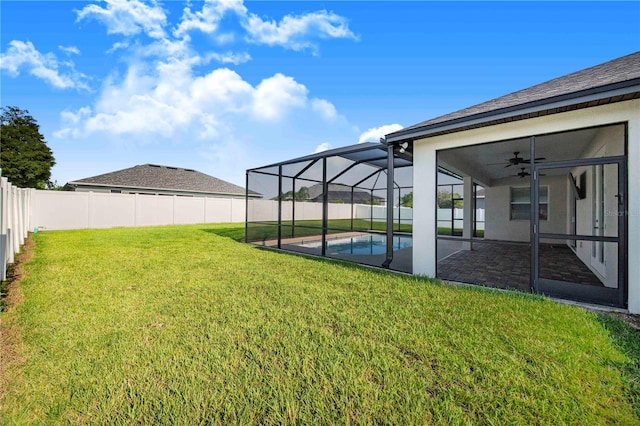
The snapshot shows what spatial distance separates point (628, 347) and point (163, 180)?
2167cm

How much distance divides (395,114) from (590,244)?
8.02 meters

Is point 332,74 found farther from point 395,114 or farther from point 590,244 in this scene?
point 590,244

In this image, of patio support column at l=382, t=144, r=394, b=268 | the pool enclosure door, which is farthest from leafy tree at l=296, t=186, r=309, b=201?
the pool enclosure door

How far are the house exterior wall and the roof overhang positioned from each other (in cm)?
9

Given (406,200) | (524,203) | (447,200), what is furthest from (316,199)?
(447,200)

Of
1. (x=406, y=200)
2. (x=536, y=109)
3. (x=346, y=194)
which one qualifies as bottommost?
(x=406, y=200)

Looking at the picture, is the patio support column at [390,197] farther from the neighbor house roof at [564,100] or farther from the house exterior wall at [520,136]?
the neighbor house roof at [564,100]

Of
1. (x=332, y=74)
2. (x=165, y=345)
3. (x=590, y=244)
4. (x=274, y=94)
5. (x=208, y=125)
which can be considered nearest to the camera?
(x=165, y=345)

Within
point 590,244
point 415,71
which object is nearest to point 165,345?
point 590,244

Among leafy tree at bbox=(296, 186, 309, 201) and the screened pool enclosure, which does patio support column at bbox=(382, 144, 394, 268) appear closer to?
the screened pool enclosure

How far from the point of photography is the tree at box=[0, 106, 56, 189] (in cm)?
2291

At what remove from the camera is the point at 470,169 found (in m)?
8.23

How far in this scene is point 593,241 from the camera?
12.6 ft

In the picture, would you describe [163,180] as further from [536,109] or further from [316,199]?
[536,109]
